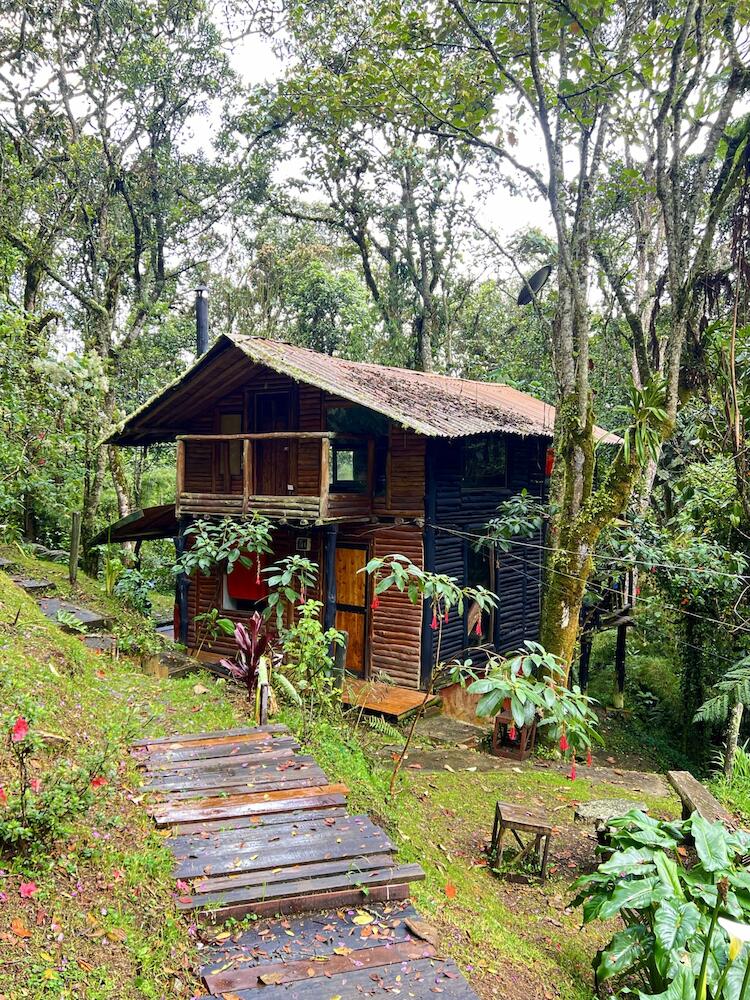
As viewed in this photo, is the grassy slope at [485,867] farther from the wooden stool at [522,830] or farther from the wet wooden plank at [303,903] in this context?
the wet wooden plank at [303,903]

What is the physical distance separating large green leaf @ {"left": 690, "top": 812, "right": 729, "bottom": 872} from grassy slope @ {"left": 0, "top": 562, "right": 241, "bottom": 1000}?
9.40 ft

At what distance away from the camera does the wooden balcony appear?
11.3m

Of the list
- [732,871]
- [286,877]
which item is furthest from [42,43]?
[732,871]

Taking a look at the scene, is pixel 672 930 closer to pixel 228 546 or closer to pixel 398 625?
pixel 228 546

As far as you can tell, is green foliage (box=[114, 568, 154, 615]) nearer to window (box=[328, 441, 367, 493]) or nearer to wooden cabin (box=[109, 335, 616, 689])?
wooden cabin (box=[109, 335, 616, 689])

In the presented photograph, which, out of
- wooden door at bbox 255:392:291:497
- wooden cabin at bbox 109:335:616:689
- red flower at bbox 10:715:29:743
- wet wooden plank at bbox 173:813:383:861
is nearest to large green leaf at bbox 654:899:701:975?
wet wooden plank at bbox 173:813:383:861

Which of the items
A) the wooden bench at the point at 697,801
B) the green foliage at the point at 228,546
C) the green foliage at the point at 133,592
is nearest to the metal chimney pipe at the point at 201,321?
the green foliage at the point at 133,592

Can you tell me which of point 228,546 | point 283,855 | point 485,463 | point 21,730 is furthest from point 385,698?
point 21,730

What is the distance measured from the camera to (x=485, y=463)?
13789mm

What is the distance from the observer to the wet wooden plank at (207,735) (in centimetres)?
602

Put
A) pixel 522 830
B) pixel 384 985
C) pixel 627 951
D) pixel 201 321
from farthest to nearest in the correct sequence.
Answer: pixel 201 321, pixel 522 830, pixel 627 951, pixel 384 985

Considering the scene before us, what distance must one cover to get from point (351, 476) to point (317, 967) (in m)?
10.0

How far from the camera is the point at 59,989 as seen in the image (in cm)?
296

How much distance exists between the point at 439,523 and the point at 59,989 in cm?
991
